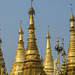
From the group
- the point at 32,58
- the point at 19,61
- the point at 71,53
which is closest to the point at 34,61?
the point at 32,58

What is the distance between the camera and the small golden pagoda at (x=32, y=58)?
42.5 m

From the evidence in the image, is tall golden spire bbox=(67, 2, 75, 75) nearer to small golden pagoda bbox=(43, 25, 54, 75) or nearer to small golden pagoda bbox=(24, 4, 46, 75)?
small golden pagoda bbox=(24, 4, 46, 75)

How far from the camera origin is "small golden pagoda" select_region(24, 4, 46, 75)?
4247 centimetres

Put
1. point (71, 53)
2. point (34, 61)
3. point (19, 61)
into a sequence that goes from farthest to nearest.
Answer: point (19, 61) < point (71, 53) < point (34, 61)

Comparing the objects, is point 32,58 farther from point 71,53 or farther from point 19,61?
point 19,61

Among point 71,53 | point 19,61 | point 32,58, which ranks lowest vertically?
point 19,61

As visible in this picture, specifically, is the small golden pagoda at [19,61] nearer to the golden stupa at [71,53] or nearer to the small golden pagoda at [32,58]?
the small golden pagoda at [32,58]

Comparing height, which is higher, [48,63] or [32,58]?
[32,58]

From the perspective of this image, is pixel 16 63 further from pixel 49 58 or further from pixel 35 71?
pixel 35 71

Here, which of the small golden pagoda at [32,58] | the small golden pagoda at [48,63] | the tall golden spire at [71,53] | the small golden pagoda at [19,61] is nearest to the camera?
the small golden pagoda at [32,58]

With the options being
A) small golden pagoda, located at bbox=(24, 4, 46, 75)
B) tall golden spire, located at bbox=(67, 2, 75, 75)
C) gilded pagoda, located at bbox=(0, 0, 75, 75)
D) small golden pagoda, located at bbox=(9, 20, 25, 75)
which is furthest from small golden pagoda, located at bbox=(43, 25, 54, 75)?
small golden pagoda, located at bbox=(24, 4, 46, 75)

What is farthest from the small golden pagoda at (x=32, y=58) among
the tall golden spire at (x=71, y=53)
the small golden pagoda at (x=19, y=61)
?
the small golden pagoda at (x=19, y=61)

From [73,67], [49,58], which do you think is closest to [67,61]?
[73,67]

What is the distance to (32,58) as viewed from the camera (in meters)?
43.3
